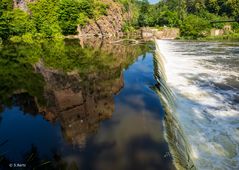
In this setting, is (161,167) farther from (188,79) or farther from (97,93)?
(188,79)

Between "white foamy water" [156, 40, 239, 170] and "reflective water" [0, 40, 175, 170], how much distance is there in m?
1.35

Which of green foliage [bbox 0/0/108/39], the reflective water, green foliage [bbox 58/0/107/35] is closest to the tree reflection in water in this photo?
the reflective water

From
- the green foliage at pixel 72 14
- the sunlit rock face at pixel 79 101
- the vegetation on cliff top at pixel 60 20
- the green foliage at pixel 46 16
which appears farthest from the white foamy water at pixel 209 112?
the green foliage at pixel 72 14

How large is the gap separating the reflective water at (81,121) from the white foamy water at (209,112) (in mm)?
1349

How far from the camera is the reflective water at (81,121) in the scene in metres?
7.82

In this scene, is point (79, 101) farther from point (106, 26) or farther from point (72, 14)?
point (106, 26)

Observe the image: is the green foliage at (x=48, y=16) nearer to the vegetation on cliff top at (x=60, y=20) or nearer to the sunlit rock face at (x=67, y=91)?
the vegetation on cliff top at (x=60, y=20)

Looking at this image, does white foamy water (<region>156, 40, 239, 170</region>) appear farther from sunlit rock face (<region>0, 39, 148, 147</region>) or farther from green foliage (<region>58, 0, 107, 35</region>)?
green foliage (<region>58, 0, 107, 35</region>)

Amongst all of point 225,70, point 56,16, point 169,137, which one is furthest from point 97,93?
point 56,16

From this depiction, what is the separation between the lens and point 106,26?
73312 mm

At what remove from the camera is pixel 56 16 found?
2566 inches

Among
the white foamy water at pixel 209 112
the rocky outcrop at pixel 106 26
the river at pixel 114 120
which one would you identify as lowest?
the white foamy water at pixel 209 112

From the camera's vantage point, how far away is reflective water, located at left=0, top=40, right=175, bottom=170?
25.6 ft

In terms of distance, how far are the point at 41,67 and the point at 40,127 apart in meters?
11.2
